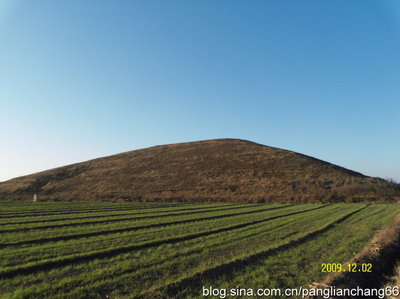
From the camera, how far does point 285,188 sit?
60750 millimetres

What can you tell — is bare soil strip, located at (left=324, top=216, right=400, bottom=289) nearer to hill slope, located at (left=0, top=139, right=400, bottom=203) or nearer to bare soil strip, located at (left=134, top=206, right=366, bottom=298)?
bare soil strip, located at (left=134, top=206, right=366, bottom=298)

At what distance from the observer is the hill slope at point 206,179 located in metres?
57.9

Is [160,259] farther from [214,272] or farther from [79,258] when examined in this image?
[79,258]

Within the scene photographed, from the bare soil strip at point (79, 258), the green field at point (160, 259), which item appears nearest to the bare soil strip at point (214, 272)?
the green field at point (160, 259)

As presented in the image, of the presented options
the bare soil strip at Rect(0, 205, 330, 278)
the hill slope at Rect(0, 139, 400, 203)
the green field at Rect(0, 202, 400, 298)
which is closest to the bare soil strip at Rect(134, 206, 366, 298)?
the green field at Rect(0, 202, 400, 298)

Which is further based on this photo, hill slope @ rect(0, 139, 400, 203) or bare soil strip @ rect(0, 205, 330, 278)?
hill slope @ rect(0, 139, 400, 203)

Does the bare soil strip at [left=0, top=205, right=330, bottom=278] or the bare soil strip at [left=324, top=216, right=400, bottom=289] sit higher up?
the bare soil strip at [left=0, top=205, right=330, bottom=278]

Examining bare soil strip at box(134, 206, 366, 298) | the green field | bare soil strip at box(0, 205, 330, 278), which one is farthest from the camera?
bare soil strip at box(0, 205, 330, 278)

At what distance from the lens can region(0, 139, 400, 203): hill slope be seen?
57875 mm

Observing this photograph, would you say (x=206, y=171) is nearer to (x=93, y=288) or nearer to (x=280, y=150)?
(x=280, y=150)

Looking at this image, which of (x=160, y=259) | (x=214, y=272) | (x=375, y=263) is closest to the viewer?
(x=214, y=272)

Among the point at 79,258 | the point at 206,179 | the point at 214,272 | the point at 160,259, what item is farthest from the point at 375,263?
the point at 206,179

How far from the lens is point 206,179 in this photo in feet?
238

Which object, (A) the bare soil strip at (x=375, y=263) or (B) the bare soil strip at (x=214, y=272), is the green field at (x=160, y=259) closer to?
(B) the bare soil strip at (x=214, y=272)
